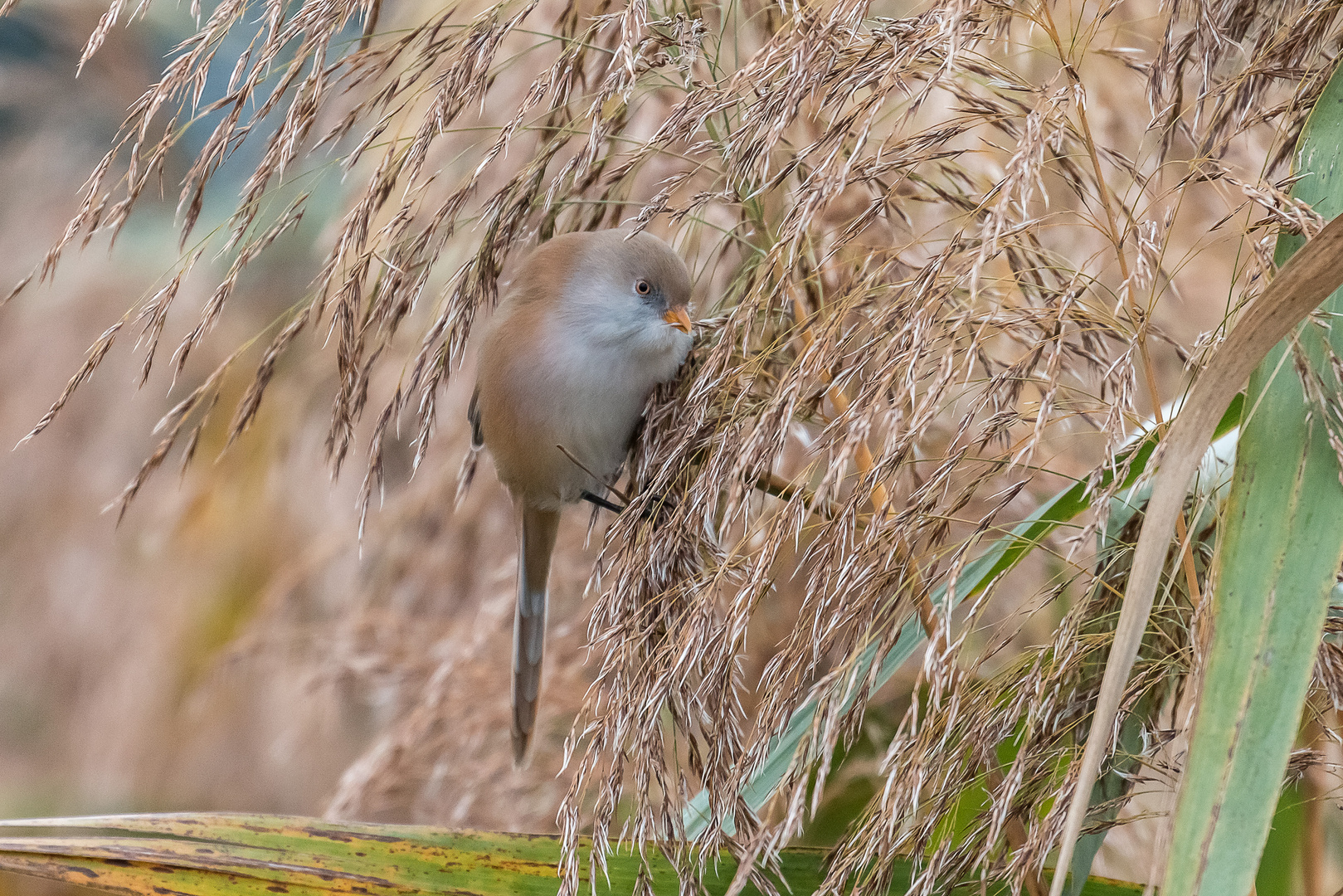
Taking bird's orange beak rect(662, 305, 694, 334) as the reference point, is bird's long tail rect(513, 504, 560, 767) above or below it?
below

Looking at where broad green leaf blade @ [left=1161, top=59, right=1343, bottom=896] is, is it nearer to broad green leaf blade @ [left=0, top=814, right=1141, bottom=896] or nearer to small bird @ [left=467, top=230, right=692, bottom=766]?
broad green leaf blade @ [left=0, top=814, right=1141, bottom=896]

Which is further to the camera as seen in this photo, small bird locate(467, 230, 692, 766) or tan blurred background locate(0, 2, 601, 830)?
tan blurred background locate(0, 2, 601, 830)

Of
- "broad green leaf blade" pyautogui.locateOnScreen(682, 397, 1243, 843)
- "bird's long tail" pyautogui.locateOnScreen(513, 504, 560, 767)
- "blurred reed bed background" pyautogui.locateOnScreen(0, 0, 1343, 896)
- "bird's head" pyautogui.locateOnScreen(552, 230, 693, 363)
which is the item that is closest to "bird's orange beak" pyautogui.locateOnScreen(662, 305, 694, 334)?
"bird's head" pyautogui.locateOnScreen(552, 230, 693, 363)

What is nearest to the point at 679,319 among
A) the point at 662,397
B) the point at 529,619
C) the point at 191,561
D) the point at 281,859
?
the point at 662,397

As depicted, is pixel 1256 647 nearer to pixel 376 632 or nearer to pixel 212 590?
pixel 376 632

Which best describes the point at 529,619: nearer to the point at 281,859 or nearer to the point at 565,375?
the point at 565,375

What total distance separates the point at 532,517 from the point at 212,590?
135 cm

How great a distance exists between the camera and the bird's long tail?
1.49m

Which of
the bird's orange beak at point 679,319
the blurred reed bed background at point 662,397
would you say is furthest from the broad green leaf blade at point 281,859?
the bird's orange beak at point 679,319

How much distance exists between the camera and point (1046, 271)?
117 centimetres

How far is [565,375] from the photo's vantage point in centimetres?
160

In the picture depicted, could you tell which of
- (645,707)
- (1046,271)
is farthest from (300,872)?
(1046,271)

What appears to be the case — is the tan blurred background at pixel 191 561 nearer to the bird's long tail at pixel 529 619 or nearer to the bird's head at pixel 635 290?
the bird's long tail at pixel 529 619

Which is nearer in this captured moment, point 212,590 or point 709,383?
point 709,383
